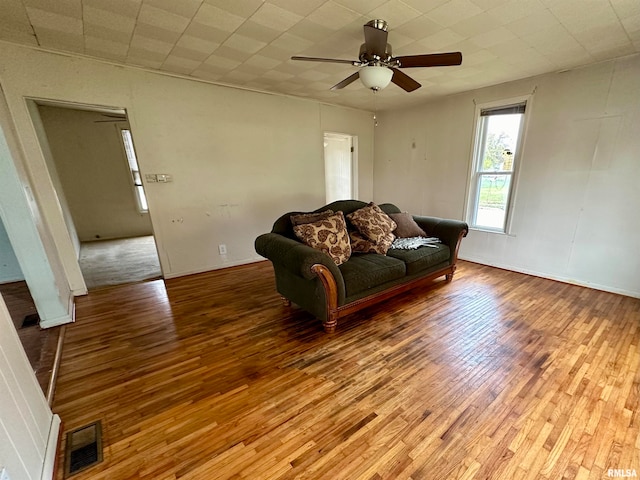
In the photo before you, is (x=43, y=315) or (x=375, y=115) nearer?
(x=43, y=315)

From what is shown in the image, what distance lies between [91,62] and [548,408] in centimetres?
466

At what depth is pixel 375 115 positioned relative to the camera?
495 centimetres

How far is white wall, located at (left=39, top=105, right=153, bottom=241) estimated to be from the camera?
16.4ft

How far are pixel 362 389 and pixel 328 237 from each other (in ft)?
4.17

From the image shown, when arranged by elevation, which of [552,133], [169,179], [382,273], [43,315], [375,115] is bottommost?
[43,315]

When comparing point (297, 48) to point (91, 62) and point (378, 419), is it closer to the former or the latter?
point (91, 62)

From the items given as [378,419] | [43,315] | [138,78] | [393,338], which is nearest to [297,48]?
[138,78]

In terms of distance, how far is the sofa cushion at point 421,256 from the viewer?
2637 millimetres

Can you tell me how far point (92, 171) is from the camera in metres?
5.32

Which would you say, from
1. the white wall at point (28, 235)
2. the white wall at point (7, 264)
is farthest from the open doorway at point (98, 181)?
the white wall at point (28, 235)

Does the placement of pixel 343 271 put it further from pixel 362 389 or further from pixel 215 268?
pixel 215 268

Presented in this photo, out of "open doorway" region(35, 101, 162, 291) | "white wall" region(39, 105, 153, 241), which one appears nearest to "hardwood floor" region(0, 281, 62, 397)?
"open doorway" region(35, 101, 162, 291)

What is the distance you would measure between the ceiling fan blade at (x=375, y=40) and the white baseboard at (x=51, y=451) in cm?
285

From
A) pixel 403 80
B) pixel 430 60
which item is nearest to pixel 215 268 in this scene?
pixel 403 80
